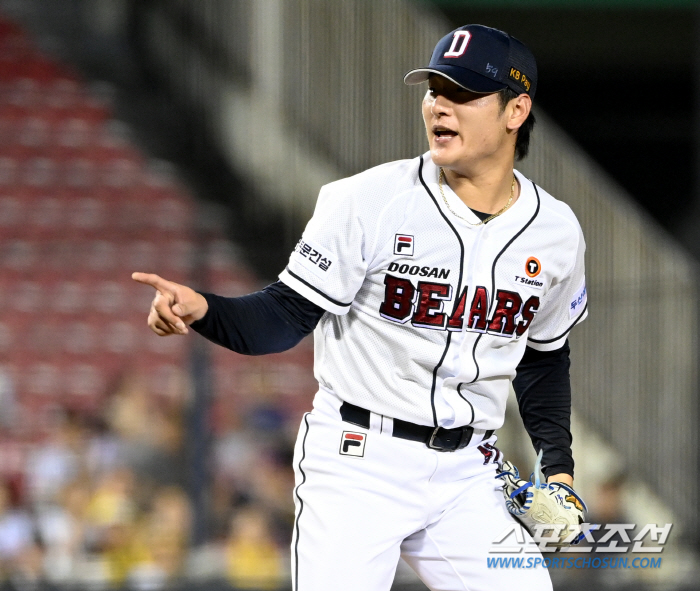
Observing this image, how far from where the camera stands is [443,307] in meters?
2.81

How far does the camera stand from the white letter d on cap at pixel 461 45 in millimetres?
2820

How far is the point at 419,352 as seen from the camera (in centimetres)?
279

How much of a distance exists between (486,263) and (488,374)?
0.95ft

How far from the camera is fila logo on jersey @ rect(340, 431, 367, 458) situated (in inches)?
109

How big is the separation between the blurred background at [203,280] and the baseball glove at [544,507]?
3134 mm

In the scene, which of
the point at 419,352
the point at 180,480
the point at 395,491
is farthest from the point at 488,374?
the point at 180,480

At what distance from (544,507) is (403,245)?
2.57 feet

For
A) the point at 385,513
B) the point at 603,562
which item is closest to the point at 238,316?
the point at 385,513

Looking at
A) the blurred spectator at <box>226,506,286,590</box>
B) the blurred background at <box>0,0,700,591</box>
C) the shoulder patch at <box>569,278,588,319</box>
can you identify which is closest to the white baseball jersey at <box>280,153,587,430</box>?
the shoulder patch at <box>569,278,588,319</box>

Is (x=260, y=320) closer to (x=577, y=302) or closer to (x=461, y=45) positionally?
(x=461, y=45)

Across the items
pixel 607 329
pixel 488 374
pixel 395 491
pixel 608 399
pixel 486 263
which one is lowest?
pixel 608 399

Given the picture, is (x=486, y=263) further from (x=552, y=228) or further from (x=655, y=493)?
(x=655, y=493)

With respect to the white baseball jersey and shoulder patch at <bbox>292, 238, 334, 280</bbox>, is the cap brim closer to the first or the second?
the white baseball jersey

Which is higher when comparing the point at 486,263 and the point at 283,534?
the point at 486,263
